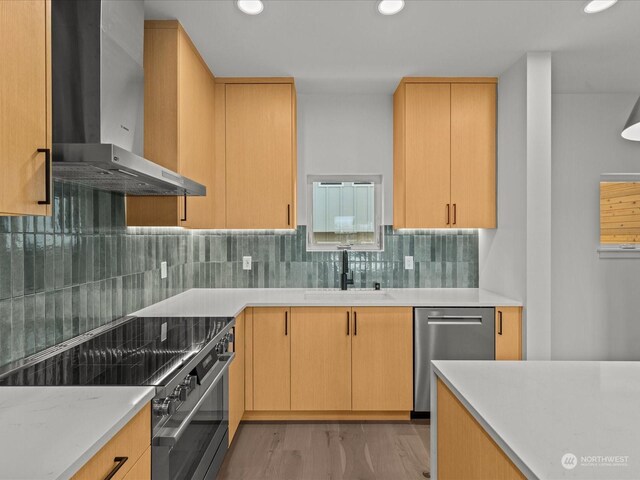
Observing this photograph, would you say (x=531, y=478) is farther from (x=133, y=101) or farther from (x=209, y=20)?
(x=209, y=20)

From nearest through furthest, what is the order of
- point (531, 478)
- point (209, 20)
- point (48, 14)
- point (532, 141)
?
point (531, 478) < point (48, 14) < point (209, 20) < point (532, 141)

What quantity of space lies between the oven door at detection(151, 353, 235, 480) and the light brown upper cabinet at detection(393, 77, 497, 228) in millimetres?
1911

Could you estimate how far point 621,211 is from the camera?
139 inches

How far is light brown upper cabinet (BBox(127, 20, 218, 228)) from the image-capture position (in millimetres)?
2361

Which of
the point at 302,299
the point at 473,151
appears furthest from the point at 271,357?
the point at 473,151

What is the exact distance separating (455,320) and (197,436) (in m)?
A: 1.88

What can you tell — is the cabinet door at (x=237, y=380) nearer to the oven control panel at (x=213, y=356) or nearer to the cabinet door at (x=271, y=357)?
the cabinet door at (x=271, y=357)

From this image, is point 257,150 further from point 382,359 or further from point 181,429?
point 181,429

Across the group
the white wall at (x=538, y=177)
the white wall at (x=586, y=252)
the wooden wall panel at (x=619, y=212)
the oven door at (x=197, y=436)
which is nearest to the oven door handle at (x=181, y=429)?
the oven door at (x=197, y=436)

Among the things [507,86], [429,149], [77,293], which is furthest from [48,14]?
[507,86]

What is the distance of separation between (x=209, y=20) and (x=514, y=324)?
272 cm

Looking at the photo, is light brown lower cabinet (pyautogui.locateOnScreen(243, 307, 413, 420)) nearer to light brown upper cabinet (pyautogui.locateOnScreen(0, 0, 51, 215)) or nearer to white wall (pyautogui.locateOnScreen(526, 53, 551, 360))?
white wall (pyautogui.locateOnScreen(526, 53, 551, 360))

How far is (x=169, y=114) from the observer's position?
2.37 m

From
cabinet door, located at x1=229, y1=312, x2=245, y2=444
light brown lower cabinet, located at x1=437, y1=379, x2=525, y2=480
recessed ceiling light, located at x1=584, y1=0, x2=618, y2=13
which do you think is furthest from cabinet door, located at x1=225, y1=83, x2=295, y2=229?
light brown lower cabinet, located at x1=437, y1=379, x2=525, y2=480
